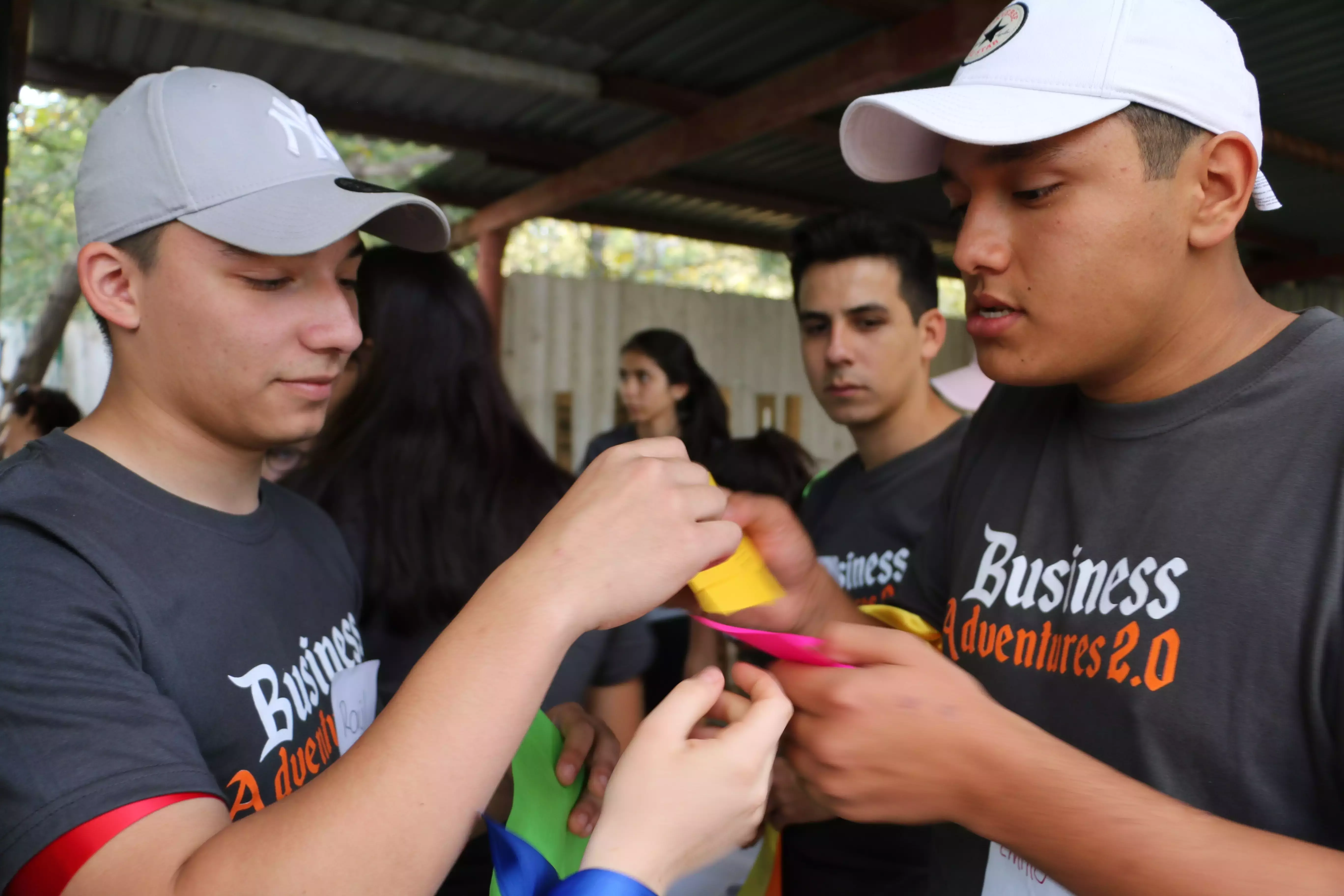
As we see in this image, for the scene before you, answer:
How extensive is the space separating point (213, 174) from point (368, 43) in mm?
3652

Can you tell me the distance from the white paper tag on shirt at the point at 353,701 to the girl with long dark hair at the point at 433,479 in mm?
345

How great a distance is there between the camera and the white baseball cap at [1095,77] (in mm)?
1284

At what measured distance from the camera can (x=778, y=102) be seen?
493cm

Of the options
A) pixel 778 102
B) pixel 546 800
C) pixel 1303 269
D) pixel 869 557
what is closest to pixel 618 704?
pixel 869 557

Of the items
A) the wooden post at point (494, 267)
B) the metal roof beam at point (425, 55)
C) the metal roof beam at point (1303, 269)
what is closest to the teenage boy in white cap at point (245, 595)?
the metal roof beam at point (425, 55)

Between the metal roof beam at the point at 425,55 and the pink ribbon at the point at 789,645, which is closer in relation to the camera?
the pink ribbon at the point at 789,645

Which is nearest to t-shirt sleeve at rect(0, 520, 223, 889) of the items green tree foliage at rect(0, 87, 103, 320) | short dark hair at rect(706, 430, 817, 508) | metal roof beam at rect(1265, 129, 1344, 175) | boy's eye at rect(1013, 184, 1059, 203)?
boy's eye at rect(1013, 184, 1059, 203)

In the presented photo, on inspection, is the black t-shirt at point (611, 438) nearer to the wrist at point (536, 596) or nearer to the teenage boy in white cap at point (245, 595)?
the teenage boy in white cap at point (245, 595)

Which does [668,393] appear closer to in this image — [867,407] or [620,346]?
[620,346]

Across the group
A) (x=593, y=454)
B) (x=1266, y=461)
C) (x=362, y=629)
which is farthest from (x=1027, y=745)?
(x=593, y=454)

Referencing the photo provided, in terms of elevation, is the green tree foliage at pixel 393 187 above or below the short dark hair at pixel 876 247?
above

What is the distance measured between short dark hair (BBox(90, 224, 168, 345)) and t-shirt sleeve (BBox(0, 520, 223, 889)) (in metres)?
0.48

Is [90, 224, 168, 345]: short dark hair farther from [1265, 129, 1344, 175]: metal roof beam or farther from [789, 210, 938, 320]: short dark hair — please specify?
[1265, 129, 1344, 175]: metal roof beam

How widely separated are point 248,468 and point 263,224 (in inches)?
16.6
